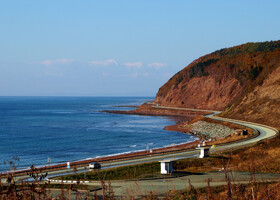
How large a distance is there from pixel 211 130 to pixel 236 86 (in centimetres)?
5091

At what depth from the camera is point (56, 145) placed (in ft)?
207

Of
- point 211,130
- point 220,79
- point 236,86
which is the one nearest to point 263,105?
point 211,130

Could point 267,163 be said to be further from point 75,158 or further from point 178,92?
point 178,92

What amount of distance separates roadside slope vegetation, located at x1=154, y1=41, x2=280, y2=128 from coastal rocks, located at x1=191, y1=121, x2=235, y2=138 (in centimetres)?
560

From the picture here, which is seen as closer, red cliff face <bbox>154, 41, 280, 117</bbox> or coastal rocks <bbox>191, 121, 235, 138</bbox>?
coastal rocks <bbox>191, 121, 235, 138</bbox>

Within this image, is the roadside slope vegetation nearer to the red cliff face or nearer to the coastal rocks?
the red cliff face

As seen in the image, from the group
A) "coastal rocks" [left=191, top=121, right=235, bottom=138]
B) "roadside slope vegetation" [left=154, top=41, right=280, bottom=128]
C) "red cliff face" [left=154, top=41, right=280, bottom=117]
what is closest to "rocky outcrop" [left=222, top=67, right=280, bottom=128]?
"roadside slope vegetation" [left=154, top=41, right=280, bottom=128]

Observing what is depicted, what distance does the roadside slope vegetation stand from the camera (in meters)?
72.4

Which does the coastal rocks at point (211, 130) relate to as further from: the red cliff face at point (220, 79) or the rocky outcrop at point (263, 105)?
the red cliff face at point (220, 79)

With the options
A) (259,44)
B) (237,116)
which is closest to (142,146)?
(237,116)

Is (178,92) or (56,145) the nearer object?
(56,145)

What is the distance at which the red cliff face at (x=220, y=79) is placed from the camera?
376ft

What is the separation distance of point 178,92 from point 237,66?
28.5 m

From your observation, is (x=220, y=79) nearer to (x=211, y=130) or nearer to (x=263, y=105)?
(x=211, y=130)
